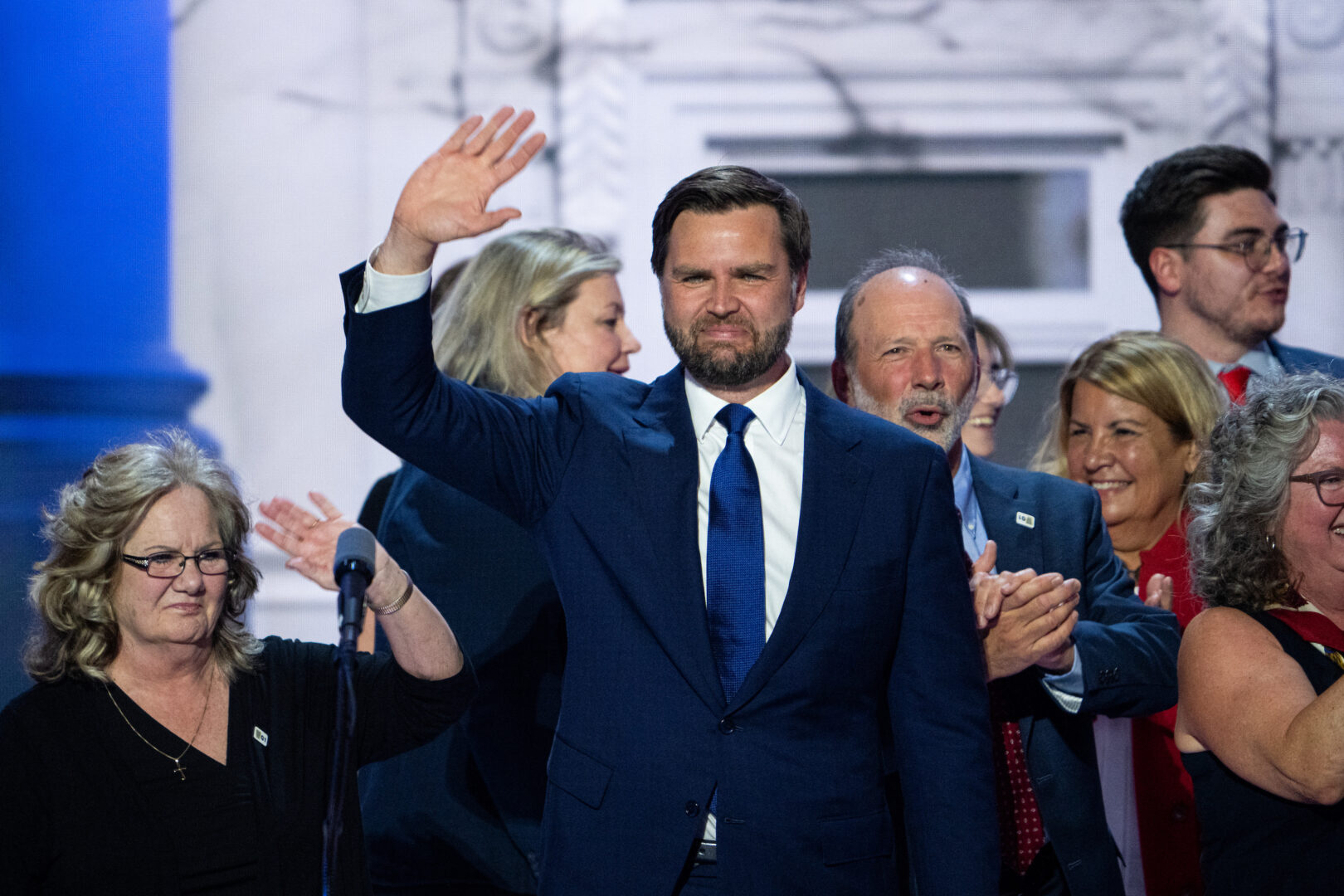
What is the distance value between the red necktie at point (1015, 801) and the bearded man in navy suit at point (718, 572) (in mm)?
444

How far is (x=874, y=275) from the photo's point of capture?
2828 millimetres

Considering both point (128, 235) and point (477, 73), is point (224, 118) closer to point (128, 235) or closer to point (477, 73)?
point (128, 235)

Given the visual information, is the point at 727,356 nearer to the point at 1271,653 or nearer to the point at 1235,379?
the point at 1271,653

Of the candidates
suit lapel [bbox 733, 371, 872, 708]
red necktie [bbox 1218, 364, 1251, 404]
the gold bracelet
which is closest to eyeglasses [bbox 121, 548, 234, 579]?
the gold bracelet

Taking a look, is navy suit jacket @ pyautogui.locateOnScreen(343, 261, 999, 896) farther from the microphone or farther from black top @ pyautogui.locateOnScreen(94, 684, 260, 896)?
black top @ pyautogui.locateOnScreen(94, 684, 260, 896)

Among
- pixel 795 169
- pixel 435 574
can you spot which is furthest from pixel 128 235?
pixel 435 574

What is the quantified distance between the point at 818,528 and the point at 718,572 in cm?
15

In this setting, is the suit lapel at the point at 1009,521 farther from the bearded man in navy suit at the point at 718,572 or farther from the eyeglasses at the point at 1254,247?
the eyeglasses at the point at 1254,247

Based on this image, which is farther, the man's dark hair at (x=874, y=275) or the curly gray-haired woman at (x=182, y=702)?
the man's dark hair at (x=874, y=275)

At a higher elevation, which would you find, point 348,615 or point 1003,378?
point 1003,378

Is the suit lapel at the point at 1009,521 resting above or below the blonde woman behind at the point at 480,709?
above

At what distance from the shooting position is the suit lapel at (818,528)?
187 centimetres

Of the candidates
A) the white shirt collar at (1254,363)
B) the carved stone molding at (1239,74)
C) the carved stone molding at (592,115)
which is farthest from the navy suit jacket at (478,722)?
the carved stone molding at (1239,74)

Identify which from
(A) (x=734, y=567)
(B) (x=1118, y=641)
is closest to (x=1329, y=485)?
(B) (x=1118, y=641)
